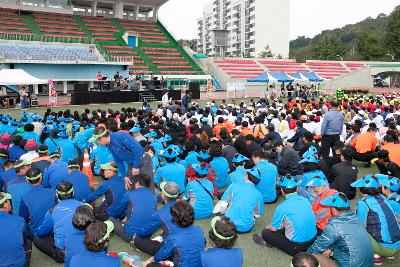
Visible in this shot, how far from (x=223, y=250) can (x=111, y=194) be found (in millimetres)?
2847

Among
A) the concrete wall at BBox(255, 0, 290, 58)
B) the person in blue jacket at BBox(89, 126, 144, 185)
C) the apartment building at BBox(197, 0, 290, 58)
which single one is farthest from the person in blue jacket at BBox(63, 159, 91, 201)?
the concrete wall at BBox(255, 0, 290, 58)

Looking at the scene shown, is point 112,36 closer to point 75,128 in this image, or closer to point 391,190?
point 75,128

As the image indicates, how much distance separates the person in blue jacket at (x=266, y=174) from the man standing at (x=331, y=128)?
318cm

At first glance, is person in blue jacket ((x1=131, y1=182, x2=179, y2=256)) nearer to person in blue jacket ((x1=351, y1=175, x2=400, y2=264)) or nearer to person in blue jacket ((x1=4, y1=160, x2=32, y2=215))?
person in blue jacket ((x1=4, y1=160, x2=32, y2=215))

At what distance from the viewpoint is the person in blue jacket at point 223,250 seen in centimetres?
369

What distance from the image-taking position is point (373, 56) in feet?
224

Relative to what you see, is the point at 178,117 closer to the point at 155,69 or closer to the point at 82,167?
the point at 82,167

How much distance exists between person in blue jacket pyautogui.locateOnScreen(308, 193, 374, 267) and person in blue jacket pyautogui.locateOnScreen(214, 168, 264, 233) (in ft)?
5.74

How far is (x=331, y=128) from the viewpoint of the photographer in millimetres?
10219

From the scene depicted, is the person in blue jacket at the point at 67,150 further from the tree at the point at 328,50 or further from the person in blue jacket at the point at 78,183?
the tree at the point at 328,50

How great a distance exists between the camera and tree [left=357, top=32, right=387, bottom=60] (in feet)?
222

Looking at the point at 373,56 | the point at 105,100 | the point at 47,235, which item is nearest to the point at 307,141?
the point at 47,235

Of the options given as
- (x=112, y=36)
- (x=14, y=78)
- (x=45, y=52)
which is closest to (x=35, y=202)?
(x=14, y=78)

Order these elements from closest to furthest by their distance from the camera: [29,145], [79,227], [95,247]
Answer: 1. [95,247]
2. [79,227]
3. [29,145]
